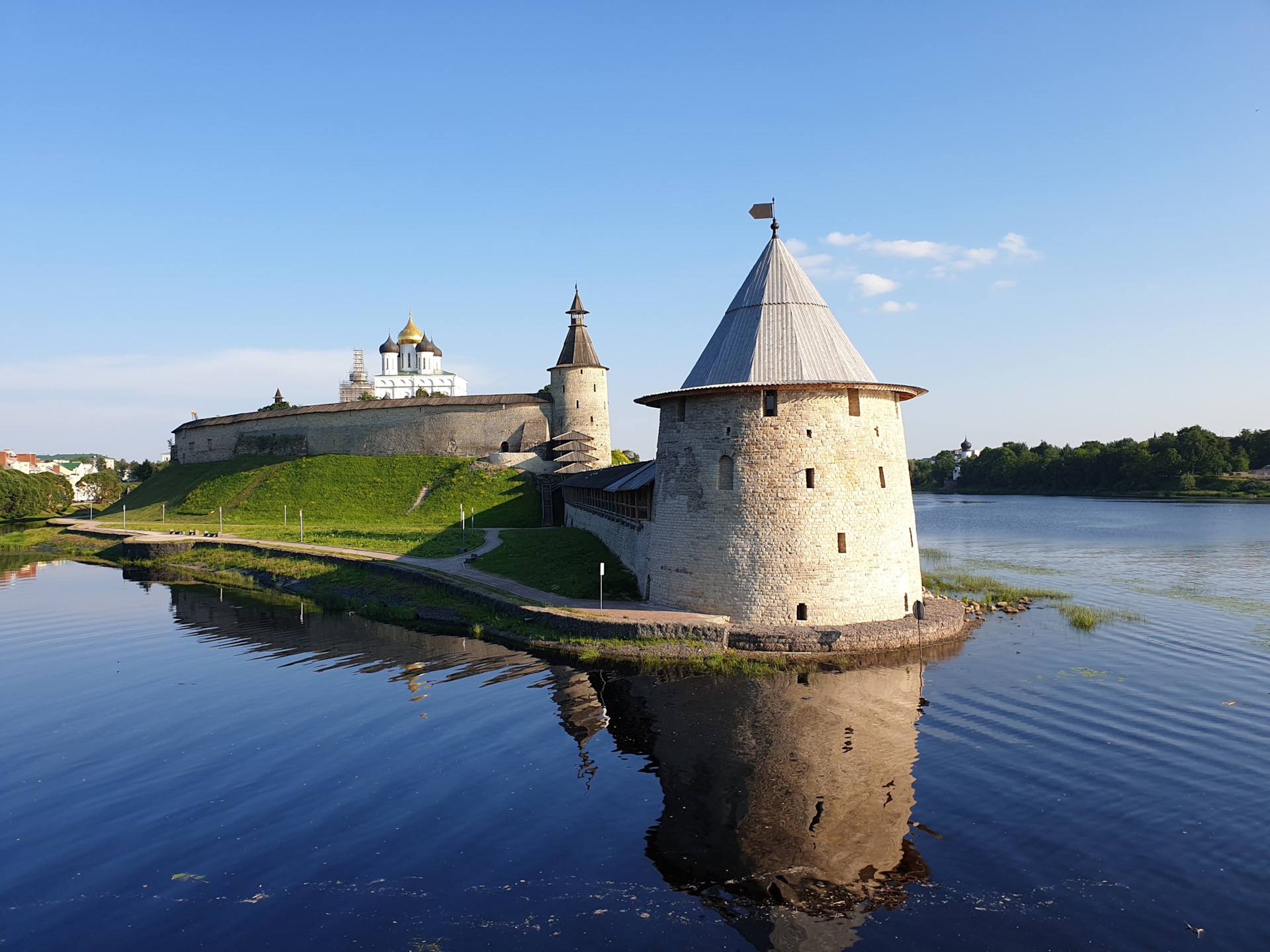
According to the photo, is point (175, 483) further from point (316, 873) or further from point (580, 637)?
point (316, 873)

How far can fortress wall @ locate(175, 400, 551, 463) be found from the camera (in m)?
49.8

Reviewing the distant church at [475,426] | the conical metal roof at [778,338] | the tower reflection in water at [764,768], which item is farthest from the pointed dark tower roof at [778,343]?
the distant church at [475,426]

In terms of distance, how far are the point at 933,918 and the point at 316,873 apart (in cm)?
687

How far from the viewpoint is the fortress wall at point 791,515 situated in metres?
18.5

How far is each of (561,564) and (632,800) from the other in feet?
54.8

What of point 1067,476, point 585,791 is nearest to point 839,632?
point 585,791

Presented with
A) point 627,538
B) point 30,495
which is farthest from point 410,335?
point 627,538

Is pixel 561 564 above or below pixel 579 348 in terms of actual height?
below

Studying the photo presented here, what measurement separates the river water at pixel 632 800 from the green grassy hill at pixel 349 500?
19899 millimetres

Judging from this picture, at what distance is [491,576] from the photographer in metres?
27.1

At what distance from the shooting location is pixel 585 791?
11.3 meters

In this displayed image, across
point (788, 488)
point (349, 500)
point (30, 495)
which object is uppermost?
point (30, 495)

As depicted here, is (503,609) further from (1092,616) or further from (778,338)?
(1092,616)

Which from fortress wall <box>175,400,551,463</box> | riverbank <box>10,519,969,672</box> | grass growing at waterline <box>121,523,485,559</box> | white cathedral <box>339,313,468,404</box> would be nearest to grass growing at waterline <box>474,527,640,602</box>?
riverbank <box>10,519,969,672</box>
